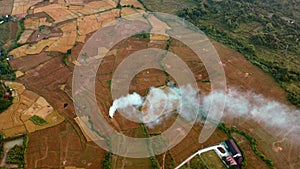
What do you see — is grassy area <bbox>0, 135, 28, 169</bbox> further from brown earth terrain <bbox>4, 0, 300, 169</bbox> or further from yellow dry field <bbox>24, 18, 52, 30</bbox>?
yellow dry field <bbox>24, 18, 52, 30</bbox>

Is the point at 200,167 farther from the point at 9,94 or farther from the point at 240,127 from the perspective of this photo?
the point at 9,94

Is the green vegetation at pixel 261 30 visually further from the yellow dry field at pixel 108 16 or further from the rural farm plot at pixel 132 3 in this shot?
the yellow dry field at pixel 108 16

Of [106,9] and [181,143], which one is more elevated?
[106,9]

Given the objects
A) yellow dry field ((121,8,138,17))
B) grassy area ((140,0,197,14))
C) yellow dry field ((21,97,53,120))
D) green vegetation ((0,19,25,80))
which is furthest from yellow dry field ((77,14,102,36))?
yellow dry field ((21,97,53,120))

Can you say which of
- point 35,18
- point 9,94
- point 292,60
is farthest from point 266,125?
point 35,18

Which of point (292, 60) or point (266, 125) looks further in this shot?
point (292, 60)

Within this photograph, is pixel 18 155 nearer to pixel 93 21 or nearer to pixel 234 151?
pixel 234 151

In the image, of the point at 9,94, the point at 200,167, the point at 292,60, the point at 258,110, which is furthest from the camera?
the point at 292,60
